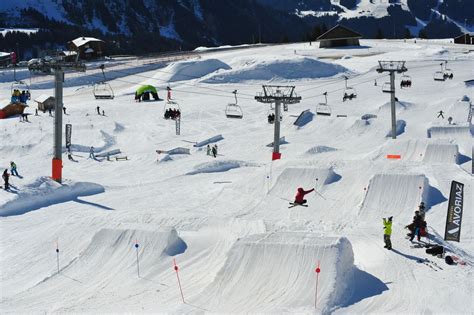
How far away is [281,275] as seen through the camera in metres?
16.2

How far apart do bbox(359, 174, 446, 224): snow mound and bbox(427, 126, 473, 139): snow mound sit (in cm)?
1678

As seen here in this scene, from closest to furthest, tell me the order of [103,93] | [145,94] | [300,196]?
[300,196], [145,94], [103,93]

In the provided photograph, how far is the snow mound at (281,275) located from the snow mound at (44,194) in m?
13.3

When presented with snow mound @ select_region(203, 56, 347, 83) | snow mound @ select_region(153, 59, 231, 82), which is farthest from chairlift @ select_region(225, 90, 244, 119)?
snow mound @ select_region(153, 59, 231, 82)

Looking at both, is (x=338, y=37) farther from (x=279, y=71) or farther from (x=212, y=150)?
(x=212, y=150)

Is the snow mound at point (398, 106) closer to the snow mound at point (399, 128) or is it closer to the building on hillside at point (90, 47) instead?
the snow mound at point (399, 128)

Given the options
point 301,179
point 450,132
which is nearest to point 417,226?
point 301,179

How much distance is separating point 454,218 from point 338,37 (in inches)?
2997

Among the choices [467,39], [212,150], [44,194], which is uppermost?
[467,39]

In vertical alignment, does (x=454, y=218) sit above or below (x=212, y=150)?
below

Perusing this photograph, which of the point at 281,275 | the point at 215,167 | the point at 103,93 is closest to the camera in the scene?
the point at 281,275

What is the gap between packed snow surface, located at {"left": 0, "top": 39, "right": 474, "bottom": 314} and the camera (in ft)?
52.3

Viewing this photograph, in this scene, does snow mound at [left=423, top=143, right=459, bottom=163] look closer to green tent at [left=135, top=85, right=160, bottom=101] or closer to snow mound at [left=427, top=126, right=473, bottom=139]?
snow mound at [left=427, top=126, right=473, bottom=139]

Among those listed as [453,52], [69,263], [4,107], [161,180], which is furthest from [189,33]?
[69,263]
